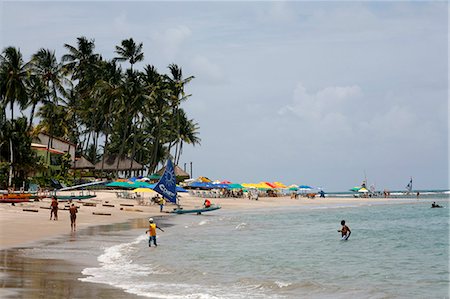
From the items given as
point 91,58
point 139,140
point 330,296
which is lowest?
point 330,296

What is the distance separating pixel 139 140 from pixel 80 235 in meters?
67.8

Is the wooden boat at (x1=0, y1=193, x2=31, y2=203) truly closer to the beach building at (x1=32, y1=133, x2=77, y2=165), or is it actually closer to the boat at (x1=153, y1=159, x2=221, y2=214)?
the boat at (x1=153, y1=159, x2=221, y2=214)

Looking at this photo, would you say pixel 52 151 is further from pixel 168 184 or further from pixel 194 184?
pixel 168 184

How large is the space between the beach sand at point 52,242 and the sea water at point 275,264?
0.98m

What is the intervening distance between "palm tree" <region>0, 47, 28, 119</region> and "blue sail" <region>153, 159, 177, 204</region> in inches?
989

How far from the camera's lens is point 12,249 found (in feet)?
83.9

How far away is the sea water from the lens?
742 inches

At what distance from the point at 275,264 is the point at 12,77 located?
48394mm

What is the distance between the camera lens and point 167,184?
48500 millimetres

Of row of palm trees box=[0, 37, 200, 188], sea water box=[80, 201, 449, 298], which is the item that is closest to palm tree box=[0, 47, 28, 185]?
row of palm trees box=[0, 37, 200, 188]

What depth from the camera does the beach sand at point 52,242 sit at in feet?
54.5

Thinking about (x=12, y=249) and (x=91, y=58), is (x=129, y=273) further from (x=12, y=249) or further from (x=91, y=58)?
(x=91, y=58)

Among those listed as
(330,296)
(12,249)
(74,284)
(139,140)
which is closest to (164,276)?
(74,284)

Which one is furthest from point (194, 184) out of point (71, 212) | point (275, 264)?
point (275, 264)
